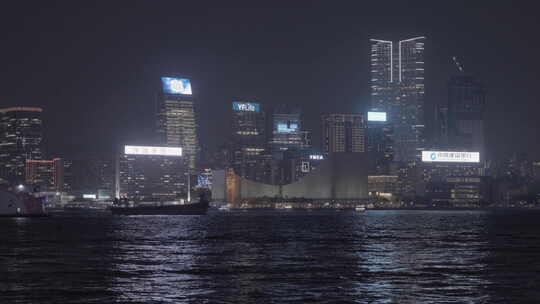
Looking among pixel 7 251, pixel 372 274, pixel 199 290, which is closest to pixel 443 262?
pixel 372 274

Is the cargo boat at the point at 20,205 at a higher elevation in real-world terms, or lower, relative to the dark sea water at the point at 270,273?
higher

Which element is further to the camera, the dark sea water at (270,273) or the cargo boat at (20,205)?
the cargo boat at (20,205)

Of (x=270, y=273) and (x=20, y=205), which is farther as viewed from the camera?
(x=20, y=205)

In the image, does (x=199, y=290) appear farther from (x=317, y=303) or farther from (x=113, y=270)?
(x=113, y=270)

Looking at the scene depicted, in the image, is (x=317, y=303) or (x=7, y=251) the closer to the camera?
(x=317, y=303)

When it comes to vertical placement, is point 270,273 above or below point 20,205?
below

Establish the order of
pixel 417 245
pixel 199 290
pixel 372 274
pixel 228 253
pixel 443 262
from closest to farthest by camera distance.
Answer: pixel 199 290
pixel 372 274
pixel 443 262
pixel 228 253
pixel 417 245

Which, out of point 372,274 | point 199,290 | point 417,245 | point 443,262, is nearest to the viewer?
point 199,290

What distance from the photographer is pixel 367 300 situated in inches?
1320

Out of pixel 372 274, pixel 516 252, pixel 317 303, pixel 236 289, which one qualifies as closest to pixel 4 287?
pixel 236 289

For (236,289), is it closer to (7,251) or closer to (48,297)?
(48,297)

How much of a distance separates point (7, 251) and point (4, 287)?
2621 centimetres

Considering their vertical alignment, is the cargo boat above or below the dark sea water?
above

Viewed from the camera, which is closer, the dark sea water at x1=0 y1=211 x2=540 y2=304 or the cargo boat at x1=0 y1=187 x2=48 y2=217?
the dark sea water at x1=0 y1=211 x2=540 y2=304
